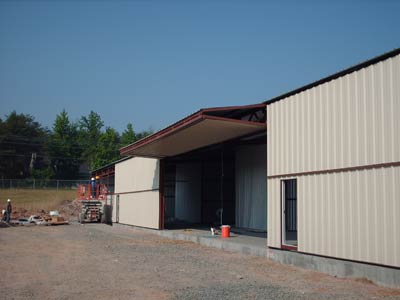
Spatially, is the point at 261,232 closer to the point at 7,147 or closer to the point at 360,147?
the point at 360,147

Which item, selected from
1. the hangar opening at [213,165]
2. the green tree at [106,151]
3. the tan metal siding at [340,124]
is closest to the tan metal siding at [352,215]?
the tan metal siding at [340,124]

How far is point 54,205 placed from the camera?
169 feet

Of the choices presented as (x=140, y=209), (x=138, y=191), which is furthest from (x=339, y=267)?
(x=138, y=191)

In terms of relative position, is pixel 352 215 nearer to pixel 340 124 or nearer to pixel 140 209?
pixel 340 124

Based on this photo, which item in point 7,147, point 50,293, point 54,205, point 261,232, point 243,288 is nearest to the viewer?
point 50,293

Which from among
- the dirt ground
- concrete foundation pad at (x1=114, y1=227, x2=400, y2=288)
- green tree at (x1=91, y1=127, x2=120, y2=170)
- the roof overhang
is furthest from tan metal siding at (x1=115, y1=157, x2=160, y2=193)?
green tree at (x1=91, y1=127, x2=120, y2=170)

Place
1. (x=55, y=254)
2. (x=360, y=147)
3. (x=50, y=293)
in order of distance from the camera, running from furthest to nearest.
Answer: (x=55, y=254)
(x=360, y=147)
(x=50, y=293)

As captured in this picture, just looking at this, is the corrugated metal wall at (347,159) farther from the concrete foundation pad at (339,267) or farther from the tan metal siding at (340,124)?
the concrete foundation pad at (339,267)

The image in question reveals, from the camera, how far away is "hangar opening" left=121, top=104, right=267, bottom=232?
1803 centimetres

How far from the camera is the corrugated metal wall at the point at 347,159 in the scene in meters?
10.5

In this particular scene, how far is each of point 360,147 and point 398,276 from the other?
3091 millimetres

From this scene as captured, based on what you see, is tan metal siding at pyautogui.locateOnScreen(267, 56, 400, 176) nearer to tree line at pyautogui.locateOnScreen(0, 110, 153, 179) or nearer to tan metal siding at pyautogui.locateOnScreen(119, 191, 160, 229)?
tan metal siding at pyautogui.locateOnScreen(119, 191, 160, 229)

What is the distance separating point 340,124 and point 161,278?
605 centimetres

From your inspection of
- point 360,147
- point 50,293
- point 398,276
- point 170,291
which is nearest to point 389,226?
point 398,276
